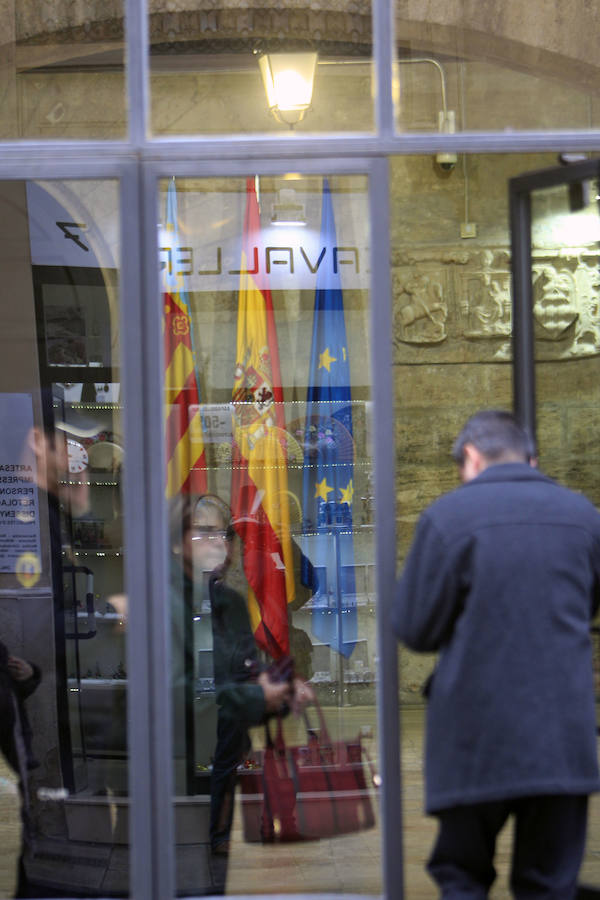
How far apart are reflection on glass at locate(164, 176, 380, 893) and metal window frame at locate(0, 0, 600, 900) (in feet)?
0.31

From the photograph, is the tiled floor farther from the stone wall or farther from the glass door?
the stone wall

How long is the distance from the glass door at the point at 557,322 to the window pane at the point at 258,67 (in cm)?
57

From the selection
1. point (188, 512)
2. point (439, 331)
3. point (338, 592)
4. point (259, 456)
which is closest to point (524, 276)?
point (188, 512)

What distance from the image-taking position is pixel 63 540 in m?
5.38

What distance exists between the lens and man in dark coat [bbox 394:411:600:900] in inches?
103

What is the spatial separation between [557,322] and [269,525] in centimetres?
209

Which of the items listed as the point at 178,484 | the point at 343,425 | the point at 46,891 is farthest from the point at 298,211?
the point at 46,891

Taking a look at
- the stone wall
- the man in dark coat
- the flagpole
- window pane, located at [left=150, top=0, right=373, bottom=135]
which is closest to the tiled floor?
the man in dark coat

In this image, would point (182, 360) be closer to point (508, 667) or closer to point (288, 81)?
point (288, 81)

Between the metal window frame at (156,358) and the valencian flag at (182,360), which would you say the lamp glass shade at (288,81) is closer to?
the valencian flag at (182,360)

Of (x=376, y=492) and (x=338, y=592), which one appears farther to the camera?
(x=338, y=592)

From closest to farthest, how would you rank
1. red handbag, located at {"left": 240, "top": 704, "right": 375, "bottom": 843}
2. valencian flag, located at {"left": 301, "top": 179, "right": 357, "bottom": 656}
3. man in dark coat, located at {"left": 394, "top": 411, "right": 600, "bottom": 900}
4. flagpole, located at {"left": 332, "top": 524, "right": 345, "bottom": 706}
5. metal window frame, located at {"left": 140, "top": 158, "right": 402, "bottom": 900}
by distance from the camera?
man in dark coat, located at {"left": 394, "top": 411, "right": 600, "bottom": 900}
metal window frame, located at {"left": 140, "top": 158, "right": 402, "bottom": 900}
red handbag, located at {"left": 240, "top": 704, "right": 375, "bottom": 843}
valencian flag, located at {"left": 301, "top": 179, "right": 357, "bottom": 656}
flagpole, located at {"left": 332, "top": 524, "right": 345, "bottom": 706}

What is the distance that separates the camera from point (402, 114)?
3258mm

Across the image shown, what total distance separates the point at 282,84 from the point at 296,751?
2567 mm
